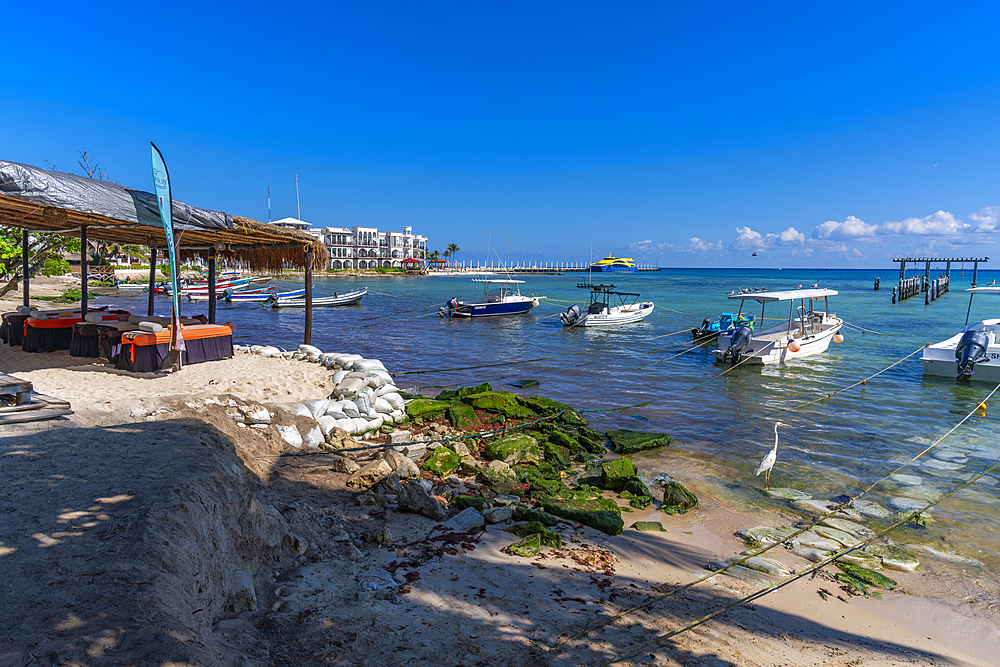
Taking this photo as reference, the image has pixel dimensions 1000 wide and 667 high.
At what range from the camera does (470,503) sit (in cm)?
609

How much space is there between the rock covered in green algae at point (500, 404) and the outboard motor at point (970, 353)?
14201 millimetres

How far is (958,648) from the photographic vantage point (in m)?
4.40

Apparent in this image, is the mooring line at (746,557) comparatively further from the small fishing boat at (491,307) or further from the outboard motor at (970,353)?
the small fishing boat at (491,307)

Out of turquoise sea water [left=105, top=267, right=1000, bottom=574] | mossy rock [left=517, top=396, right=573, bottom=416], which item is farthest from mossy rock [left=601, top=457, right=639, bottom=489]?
mossy rock [left=517, top=396, right=573, bottom=416]

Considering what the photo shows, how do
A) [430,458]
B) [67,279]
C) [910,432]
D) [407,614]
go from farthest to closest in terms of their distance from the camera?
[67,279], [910,432], [430,458], [407,614]

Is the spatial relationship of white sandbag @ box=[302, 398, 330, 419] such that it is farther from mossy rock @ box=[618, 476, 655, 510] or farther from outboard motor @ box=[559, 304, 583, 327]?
outboard motor @ box=[559, 304, 583, 327]

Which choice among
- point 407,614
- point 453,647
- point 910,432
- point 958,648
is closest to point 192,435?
point 407,614

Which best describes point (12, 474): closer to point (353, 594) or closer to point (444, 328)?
point (353, 594)

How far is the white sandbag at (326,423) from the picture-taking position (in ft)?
26.1

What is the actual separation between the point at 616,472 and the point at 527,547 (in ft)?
9.35

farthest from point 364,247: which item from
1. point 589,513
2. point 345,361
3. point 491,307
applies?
point 589,513

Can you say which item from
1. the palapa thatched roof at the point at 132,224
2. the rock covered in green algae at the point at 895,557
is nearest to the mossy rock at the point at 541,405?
the rock covered in green algae at the point at 895,557

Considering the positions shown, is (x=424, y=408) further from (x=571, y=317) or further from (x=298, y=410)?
(x=571, y=317)

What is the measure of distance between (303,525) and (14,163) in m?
6.33
